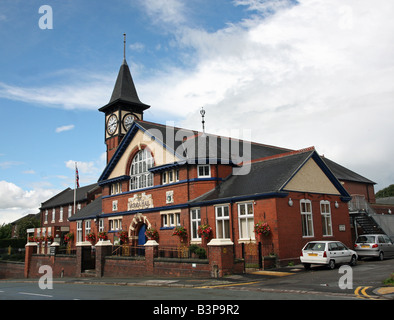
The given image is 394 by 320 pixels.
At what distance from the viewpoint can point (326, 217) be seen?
25.0 m

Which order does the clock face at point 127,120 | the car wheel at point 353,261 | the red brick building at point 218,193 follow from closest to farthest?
the car wheel at point 353,261
the red brick building at point 218,193
the clock face at point 127,120

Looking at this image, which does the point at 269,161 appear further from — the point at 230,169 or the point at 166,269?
the point at 166,269

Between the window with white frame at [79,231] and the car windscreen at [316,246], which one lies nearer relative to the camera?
the car windscreen at [316,246]

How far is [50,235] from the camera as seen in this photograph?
1897 inches

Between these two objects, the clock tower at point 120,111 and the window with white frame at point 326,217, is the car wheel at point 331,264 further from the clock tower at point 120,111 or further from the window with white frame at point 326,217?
the clock tower at point 120,111

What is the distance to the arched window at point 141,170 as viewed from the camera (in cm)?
3072

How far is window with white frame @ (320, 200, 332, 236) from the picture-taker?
24672mm

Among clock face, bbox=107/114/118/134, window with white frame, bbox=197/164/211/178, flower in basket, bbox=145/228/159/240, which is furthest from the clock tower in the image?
window with white frame, bbox=197/164/211/178

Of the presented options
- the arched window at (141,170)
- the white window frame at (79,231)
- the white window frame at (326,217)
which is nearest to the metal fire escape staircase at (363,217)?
the white window frame at (326,217)

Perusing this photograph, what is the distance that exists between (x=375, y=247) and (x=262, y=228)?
7226 millimetres

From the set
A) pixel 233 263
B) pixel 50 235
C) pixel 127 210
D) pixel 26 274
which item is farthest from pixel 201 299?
pixel 50 235

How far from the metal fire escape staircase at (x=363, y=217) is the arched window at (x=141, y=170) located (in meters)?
16.2
